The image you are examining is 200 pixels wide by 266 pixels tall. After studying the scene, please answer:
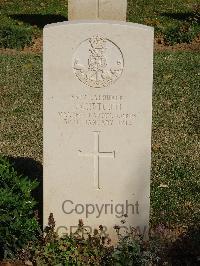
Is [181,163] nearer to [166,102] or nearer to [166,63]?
[166,102]

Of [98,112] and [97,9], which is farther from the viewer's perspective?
[97,9]

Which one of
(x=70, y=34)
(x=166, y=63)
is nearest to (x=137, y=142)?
(x=70, y=34)

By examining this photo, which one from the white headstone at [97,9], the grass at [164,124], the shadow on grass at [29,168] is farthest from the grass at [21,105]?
the white headstone at [97,9]

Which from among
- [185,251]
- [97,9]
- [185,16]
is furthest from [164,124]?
[185,16]

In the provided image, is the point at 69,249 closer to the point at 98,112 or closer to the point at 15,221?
the point at 15,221

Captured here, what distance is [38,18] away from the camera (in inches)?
637

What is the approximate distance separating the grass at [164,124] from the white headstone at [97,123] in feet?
2.53

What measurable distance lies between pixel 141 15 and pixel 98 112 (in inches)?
491

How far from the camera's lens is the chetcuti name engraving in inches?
187

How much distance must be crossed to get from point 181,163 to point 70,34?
2866 mm

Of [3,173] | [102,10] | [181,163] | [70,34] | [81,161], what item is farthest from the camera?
[102,10]

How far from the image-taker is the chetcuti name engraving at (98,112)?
475 centimetres

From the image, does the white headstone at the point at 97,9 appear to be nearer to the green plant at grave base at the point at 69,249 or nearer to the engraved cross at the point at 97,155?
the engraved cross at the point at 97,155

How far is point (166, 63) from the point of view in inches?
446
